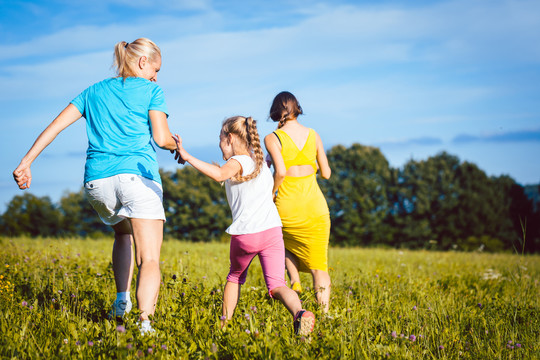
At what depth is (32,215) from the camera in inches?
1547

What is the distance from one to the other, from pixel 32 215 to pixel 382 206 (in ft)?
97.5

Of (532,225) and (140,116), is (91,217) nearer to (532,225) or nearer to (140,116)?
(532,225)

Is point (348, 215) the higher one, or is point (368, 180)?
point (368, 180)

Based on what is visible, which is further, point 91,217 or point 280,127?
point 91,217

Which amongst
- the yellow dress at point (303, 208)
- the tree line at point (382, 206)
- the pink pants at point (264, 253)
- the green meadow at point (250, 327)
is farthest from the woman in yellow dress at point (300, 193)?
the tree line at point (382, 206)

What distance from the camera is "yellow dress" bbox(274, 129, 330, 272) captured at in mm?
4359

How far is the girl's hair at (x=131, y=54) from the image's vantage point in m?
3.64

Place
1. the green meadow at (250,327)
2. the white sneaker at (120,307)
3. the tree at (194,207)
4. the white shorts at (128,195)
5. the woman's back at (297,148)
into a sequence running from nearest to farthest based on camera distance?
1. the green meadow at (250,327)
2. the white shorts at (128,195)
3. the white sneaker at (120,307)
4. the woman's back at (297,148)
5. the tree at (194,207)

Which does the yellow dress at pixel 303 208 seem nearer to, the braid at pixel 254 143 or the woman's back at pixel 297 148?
the woman's back at pixel 297 148

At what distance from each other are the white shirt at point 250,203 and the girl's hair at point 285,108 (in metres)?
0.83

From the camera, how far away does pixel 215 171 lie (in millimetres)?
3379

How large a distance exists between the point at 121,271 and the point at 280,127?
1.94m

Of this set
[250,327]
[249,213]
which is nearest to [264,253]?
[249,213]

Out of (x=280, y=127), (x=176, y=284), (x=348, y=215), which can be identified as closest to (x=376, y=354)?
(x=176, y=284)
